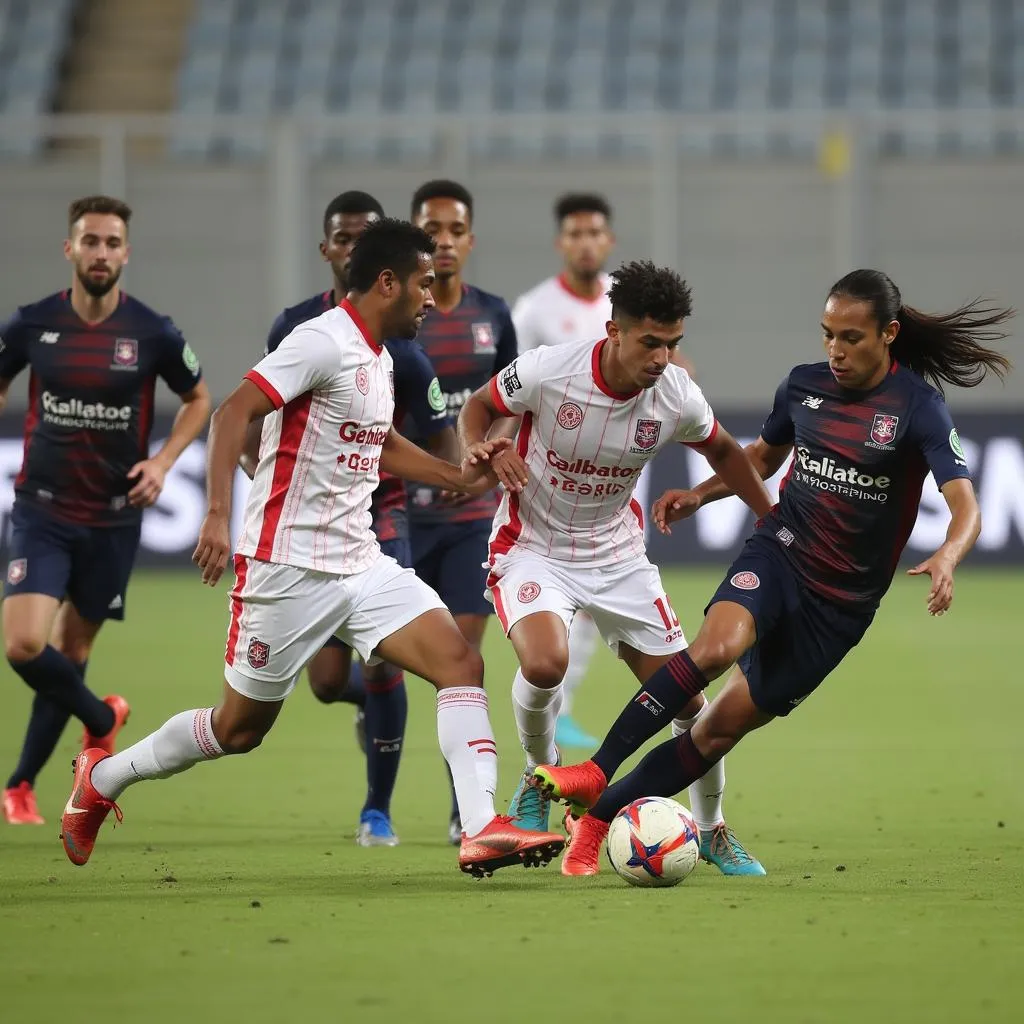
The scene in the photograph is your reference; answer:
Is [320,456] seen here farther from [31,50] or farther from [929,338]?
[31,50]

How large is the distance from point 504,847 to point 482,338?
2696 mm

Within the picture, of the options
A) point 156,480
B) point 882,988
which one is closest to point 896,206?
point 156,480

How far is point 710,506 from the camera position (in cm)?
1558

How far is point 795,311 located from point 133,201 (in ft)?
20.7

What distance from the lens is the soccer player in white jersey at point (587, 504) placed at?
19.4ft

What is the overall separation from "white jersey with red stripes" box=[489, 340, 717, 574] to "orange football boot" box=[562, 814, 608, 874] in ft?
3.02

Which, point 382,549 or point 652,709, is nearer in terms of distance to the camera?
point 652,709

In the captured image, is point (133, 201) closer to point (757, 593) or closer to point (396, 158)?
point (396, 158)

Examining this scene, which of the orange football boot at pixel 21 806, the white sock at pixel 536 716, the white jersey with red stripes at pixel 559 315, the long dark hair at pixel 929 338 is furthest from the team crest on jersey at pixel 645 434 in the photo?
the white jersey with red stripes at pixel 559 315

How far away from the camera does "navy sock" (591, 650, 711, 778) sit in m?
5.64

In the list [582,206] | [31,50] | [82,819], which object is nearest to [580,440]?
[82,819]

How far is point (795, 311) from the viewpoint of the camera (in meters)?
17.4

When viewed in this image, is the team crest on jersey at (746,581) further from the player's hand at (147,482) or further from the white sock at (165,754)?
the player's hand at (147,482)

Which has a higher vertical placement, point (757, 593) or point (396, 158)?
point (396, 158)
